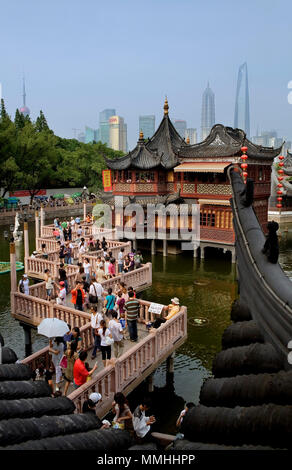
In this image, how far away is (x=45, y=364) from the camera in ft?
34.3

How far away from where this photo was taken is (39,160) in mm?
53812

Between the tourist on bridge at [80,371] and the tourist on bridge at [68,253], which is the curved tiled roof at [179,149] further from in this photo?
the tourist on bridge at [80,371]

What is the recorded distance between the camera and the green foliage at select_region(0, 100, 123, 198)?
4759cm

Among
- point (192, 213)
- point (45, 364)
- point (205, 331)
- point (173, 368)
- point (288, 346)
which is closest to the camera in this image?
point (288, 346)

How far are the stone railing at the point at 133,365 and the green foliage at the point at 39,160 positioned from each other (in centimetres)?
2426

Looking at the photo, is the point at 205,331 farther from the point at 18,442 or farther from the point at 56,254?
the point at 18,442

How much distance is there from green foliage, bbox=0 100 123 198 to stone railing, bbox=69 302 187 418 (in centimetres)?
2426

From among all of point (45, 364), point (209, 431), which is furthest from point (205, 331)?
point (209, 431)

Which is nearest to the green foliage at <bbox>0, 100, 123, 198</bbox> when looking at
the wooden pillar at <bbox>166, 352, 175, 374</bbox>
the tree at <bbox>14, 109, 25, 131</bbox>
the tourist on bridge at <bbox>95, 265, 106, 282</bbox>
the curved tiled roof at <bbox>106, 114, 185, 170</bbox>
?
the tree at <bbox>14, 109, 25, 131</bbox>

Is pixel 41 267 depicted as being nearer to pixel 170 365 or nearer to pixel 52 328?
pixel 170 365

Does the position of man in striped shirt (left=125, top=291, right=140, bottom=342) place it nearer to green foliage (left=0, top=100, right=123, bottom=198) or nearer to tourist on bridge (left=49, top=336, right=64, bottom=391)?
tourist on bridge (left=49, top=336, right=64, bottom=391)

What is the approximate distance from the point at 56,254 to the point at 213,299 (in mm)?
9087

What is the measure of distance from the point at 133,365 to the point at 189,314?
9.46 metres

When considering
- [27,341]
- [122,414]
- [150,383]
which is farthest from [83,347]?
[27,341]
